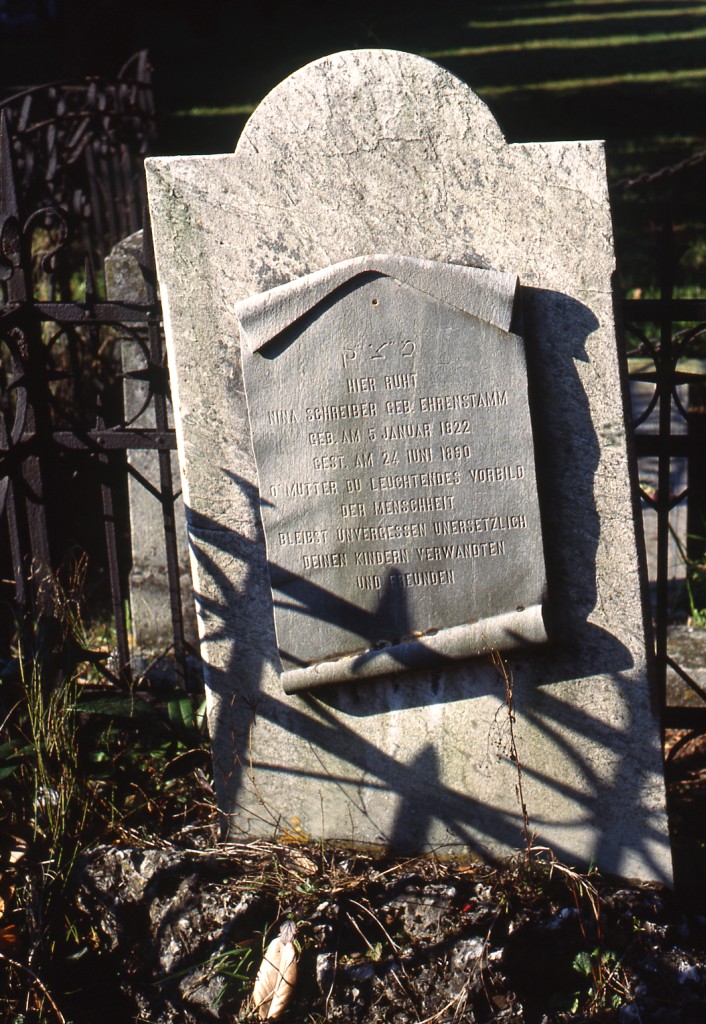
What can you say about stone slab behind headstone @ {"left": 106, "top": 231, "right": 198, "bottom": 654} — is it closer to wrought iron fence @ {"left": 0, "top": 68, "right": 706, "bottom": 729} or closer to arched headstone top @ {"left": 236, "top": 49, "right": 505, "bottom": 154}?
wrought iron fence @ {"left": 0, "top": 68, "right": 706, "bottom": 729}

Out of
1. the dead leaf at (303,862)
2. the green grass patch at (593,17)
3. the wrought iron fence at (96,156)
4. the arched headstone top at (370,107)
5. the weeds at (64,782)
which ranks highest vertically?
the green grass patch at (593,17)

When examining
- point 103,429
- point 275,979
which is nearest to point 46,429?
point 103,429

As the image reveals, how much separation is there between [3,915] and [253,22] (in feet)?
72.3

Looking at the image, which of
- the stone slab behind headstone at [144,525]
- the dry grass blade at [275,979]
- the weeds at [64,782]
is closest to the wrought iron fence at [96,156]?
the stone slab behind headstone at [144,525]

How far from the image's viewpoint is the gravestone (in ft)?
7.93

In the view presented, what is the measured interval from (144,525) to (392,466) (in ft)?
6.01

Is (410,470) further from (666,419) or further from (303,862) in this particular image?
(303,862)

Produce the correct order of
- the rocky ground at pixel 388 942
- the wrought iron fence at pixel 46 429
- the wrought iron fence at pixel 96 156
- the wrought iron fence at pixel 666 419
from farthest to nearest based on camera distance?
the wrought iron fence at pixel 96 156 → the wrought iron fence at pixel 46 429 → the wrought iron fence at pixel 666 419 → the rocky ground at pixel 388 942

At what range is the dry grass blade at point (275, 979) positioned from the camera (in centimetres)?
237

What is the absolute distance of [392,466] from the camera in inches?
99.5

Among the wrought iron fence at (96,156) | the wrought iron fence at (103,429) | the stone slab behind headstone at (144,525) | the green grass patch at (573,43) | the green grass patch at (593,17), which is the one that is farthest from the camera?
the green grass patch at (593,17)

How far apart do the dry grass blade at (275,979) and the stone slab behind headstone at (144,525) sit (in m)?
1.64

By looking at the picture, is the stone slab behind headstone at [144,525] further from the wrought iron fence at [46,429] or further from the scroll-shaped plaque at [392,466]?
the scroll-shaped plaque at [392,466]

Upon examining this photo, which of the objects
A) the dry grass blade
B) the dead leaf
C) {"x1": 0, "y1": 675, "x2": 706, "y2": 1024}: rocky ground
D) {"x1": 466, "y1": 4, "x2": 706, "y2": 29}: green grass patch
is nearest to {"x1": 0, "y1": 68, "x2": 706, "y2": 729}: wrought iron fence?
{"x1": 0, "y1": 675, "x2": 706, "y2": 1024}: rocky ground
